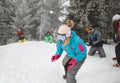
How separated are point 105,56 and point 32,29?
30.3 metres

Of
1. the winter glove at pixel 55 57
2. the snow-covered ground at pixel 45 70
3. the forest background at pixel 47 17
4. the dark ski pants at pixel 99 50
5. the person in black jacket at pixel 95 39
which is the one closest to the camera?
the winter glove at pixel 55 57

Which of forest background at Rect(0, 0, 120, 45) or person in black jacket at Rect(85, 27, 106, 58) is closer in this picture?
person in black jacket at Rect(85, 27, 106, 58)

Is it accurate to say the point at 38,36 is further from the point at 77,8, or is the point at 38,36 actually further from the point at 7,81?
the point at 7,81

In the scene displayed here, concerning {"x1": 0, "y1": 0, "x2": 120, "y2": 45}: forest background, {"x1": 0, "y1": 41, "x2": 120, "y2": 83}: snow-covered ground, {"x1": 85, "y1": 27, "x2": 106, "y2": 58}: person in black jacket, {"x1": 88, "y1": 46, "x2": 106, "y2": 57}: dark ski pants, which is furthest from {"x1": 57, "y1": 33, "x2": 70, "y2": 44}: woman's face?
{"x1": 0, "y1": 0, "x2": 120, "y2": 45}: forest background

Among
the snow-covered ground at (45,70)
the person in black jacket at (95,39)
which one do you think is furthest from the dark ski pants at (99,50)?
the snow-covered ground at (45,70)

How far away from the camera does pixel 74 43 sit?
18.1ft

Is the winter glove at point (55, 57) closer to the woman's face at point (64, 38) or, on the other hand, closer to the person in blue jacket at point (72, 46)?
the person in blue jacket at point (72, 46)

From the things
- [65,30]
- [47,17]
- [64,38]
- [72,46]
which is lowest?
[47,17]

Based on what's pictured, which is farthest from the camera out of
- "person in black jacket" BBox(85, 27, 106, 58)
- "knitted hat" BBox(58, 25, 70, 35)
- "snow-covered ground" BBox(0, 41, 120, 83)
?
"person in black jacket" BBox(85, 27, 106, 58)

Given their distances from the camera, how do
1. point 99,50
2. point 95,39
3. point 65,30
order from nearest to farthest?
point 65,30
point 95,39
point 99,50

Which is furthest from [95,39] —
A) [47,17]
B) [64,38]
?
[47,17]

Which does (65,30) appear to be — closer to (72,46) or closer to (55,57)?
(72,46)

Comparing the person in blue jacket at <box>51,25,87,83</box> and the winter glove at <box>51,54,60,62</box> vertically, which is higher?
the person in blue jacket at <box>51,25,87,83</box>

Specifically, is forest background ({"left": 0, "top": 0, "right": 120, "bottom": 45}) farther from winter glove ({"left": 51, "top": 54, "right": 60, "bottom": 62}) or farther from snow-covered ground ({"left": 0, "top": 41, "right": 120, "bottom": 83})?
winter glove ({"left": 51, "top": 54, "right": 60, "bottom": 62})
